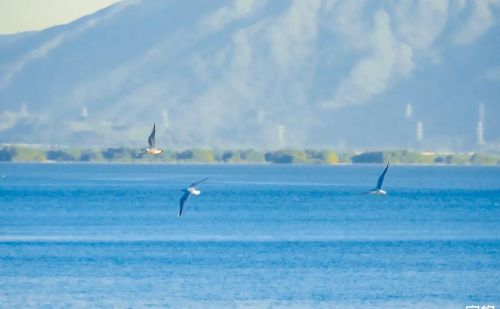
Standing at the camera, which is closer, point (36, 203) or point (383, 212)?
point (383, 212)

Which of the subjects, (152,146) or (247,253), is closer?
(152,146)

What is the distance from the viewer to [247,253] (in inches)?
2773

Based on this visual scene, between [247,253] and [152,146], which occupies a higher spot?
[152,146]

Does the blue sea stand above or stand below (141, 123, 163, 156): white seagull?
below

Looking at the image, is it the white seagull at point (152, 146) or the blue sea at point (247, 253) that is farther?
the blue sea at point (247, 253)

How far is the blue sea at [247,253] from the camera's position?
53.4 meters

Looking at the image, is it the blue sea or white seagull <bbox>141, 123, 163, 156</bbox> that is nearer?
white seagull <bbox>141, 123, 163, 156</bbox>

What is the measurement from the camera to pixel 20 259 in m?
67.0

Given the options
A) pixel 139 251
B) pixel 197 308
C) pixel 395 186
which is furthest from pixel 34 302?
pixel 395 186

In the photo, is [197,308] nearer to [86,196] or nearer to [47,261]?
[47,261]

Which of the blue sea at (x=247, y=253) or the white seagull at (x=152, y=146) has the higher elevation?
the white seagull at (x=152, y=146)

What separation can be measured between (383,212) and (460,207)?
36.5 ft

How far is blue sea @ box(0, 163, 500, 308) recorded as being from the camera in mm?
53438

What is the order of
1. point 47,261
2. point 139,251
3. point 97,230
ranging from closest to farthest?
point 47,261 < point 139,251 < point 97,230
